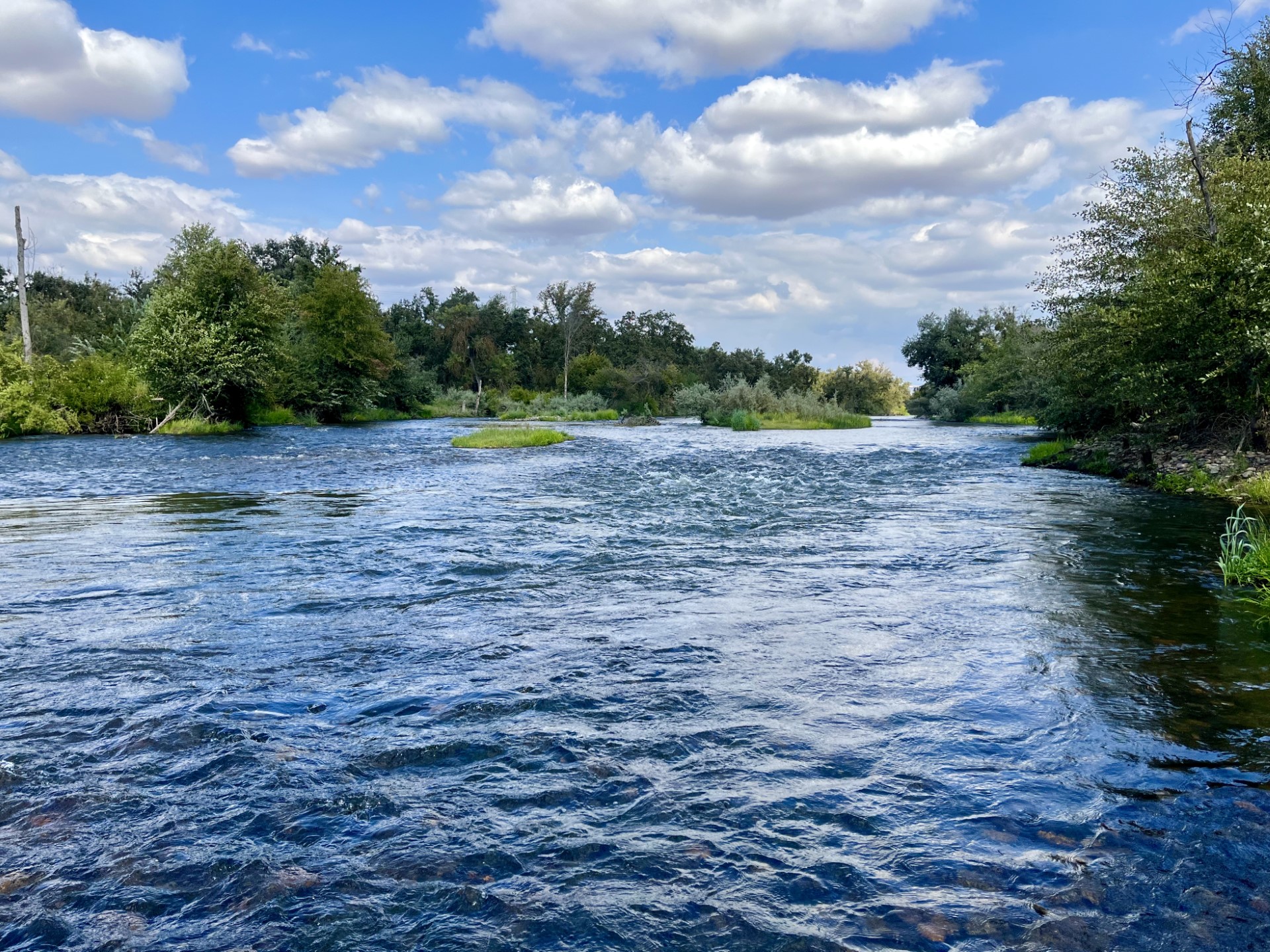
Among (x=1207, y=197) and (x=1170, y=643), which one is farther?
(x=1207, y=197)

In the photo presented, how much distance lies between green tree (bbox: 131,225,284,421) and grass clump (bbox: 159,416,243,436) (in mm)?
999

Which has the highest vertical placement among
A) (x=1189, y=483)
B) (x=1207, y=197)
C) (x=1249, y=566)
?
(x=1207, y=197)

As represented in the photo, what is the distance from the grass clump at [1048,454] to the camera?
28.1 metres

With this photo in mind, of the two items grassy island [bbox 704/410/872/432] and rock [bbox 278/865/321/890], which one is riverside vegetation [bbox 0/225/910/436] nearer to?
grassy island [bbox 704/410/872/432]

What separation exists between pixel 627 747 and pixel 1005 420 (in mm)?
73176

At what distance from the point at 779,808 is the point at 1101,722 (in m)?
2.90

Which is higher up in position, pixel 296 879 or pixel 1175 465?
pixel 1175 465

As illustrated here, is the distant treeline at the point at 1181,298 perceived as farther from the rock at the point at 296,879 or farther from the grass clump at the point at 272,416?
the grass clump at the point at 272,416

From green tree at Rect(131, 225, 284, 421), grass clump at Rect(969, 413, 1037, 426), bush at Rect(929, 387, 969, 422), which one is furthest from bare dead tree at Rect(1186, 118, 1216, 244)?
bush at Rect(929, 387, 969, 422)

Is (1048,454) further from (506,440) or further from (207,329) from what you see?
(207,329)

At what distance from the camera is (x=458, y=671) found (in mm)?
7152

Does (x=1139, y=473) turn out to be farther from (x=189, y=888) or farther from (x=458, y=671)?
(x=189, y=888)

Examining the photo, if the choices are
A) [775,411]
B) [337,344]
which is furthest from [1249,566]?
[337,344]

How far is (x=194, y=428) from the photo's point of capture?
40.1 metres
